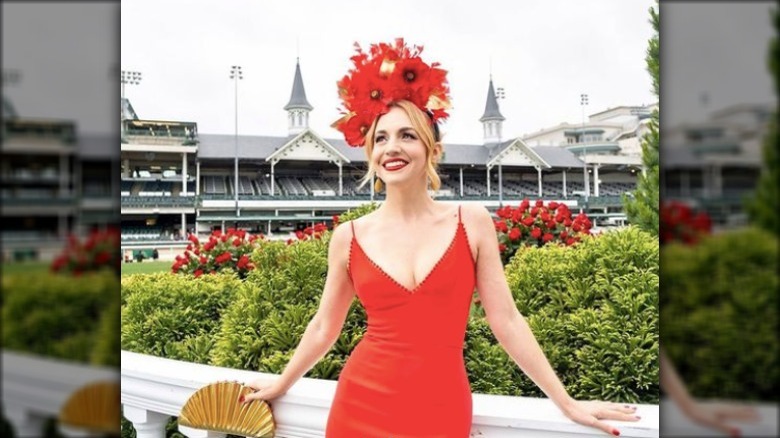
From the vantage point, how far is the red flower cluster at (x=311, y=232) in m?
2.65

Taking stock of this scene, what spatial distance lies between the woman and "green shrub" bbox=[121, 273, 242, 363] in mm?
1395

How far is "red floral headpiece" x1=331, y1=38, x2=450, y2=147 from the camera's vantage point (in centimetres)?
144

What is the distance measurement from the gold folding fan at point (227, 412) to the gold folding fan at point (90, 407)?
2.64ft

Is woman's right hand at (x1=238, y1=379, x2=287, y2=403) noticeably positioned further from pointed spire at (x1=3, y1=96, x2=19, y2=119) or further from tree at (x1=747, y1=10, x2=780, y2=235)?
tree at (x1=747, y1=10, x2=780, y2=235)

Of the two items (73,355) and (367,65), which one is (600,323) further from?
(73,355)

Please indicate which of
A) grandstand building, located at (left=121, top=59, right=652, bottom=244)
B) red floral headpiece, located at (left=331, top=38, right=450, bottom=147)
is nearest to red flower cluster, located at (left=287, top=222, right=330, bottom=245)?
grandstand building, located at (left=121, top=59, right=652, bottom=244)

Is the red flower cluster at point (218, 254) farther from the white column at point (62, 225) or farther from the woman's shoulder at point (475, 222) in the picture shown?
the white column at point (62, 225)

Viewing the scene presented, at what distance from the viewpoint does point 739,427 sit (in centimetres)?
76

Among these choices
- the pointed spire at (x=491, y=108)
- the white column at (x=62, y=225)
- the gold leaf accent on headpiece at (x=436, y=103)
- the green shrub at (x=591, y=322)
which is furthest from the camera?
the pointed spire at (x=491, y=108)

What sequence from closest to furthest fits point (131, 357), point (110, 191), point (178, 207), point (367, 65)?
point (110, 191) < point (367, 65) < point (131, 357) < point (178, 207)

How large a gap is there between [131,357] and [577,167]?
81.0 inches

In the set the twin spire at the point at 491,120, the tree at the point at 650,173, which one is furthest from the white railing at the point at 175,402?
the twin spire at the point at 491,120

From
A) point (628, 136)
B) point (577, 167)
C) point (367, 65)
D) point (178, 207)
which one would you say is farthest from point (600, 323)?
point (178, 207)

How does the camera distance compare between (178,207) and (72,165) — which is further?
(178,207)
